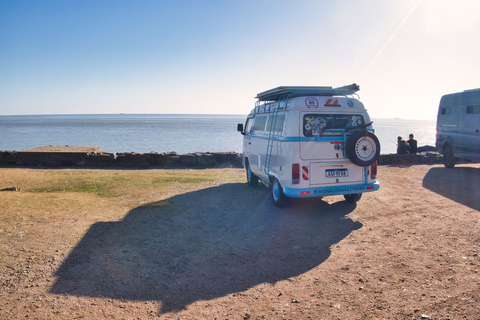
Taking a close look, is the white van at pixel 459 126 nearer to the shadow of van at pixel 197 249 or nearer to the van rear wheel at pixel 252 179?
the shadow of van at pixel 197 249

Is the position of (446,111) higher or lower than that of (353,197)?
higher

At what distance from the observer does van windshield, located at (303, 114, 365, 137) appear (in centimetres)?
695

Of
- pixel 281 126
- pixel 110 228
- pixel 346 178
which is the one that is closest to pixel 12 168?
pixel 110 228

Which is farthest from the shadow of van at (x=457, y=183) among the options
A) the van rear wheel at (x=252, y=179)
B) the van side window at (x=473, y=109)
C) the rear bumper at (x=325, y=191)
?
the van rear wheel at (x=252, y=179)

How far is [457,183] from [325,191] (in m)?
6.15

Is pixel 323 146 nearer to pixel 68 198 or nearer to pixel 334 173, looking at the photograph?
pixel 334 173

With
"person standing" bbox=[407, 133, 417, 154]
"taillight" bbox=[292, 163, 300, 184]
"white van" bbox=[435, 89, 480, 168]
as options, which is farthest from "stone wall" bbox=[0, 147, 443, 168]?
"taillight" bbox=[292, 163, 300, 184]

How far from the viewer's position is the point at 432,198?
859 cm

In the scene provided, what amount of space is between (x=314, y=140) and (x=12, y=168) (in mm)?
12606

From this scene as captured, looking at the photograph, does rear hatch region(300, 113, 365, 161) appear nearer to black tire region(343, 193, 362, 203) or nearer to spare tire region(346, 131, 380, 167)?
spare tire region(346, 131, 380, 167)

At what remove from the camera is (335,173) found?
7.08 meters

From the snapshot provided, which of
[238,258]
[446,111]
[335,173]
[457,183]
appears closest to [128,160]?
[335,173]

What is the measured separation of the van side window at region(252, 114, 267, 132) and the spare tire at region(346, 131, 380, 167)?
8.28 ft

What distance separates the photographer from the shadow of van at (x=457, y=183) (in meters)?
8.47
